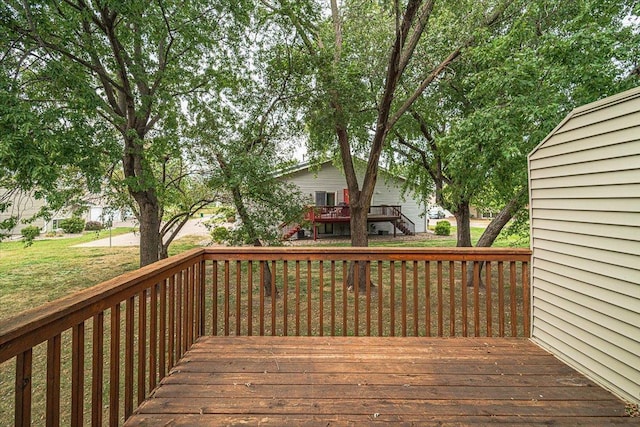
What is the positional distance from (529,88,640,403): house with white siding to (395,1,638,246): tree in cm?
192

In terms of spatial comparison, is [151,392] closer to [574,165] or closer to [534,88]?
[574,165]

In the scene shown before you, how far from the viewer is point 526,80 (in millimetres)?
4309

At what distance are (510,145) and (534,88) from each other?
36.3 inches

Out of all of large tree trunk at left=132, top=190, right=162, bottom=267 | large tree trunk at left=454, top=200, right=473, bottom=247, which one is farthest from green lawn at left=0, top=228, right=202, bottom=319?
large tree trunk at left=454, top=200, right=473, bottom=247

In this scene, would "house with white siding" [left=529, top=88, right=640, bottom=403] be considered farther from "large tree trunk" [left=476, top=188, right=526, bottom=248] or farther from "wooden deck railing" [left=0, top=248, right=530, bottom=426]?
"large tree trunk" [left=476, top=188, right=526, bottom=248]

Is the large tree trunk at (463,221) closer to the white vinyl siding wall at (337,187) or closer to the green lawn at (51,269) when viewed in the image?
the white vinyl siding wall at (337,187)

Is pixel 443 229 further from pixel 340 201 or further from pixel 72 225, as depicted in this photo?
pixel 72 225

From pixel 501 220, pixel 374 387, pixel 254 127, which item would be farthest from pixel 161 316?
pixel 501 220

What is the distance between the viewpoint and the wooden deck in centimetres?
167

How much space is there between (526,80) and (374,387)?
449 cm

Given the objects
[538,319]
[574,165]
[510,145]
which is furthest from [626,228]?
[510,145]

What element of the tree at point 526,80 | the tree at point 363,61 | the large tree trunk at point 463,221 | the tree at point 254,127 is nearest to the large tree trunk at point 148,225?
the tree at point 254,127

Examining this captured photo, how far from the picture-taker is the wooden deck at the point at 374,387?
1.67 metres

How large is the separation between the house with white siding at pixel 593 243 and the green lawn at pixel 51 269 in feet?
26.0
